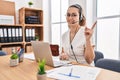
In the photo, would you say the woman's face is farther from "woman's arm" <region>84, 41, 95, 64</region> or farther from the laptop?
the laptop

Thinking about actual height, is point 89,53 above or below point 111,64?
above

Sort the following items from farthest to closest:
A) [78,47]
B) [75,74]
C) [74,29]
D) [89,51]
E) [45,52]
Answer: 1. [74,29]
2. [78,47]
3. [89,51]
4. [45,52]
5. [75,74]

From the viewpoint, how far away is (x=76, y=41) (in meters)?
1.48

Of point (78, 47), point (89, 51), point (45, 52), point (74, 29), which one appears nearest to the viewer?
point (45, 52)

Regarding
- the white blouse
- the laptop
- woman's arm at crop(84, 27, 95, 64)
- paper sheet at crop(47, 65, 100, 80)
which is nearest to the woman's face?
the white blouse

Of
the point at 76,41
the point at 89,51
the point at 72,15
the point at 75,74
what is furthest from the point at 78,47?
the point at 75,74

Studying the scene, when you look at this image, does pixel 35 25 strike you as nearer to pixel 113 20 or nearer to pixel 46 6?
pixel 46 6

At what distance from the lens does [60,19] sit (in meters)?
3.53

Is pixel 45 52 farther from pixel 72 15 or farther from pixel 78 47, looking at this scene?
pixel 72 15

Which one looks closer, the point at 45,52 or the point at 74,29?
the point at 45,52

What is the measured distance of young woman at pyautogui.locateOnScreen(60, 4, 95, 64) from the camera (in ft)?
4.57

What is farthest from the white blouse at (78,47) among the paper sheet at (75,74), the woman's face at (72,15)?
the paper sheet at (75,74)

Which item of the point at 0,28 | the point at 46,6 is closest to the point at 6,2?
the point at 0,28

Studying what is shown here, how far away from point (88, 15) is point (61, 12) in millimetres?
1093
